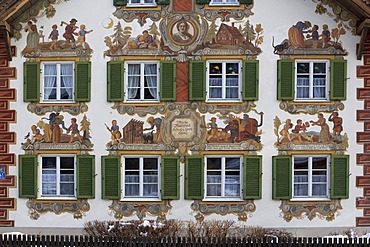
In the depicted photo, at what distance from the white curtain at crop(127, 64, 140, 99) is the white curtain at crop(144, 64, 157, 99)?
0.27m

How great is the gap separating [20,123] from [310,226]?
9129 millimetres

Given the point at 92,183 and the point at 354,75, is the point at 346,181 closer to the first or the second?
the point at 354,75

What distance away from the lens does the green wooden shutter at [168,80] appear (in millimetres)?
16141

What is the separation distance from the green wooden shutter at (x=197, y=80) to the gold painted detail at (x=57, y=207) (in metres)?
4.56

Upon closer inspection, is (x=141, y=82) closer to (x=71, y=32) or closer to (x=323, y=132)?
(x=71, y=32)

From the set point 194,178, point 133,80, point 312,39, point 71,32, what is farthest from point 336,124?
point 71,32

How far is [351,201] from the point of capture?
16203mm

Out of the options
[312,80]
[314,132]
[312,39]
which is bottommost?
[314,132]

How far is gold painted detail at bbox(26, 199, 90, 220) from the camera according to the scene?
1638 centimetres

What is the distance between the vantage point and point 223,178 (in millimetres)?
16391

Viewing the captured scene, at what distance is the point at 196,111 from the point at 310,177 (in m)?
3.92

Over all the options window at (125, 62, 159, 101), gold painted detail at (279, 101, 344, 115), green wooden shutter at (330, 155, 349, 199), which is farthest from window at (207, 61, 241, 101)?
green wooden shutter at (330, 155, 349, 199)

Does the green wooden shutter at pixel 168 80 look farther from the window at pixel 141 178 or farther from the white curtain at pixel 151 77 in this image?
the window at pixel 141 178

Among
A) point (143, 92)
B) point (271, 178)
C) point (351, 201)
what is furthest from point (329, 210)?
point (143, 92)
